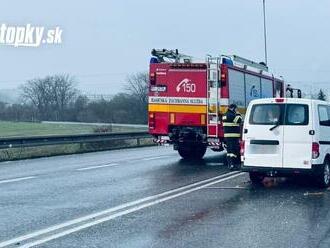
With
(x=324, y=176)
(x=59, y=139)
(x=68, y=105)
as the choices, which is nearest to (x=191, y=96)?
(x=324, y=176)

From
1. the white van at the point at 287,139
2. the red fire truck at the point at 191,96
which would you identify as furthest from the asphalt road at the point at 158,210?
the red fire truck at the point at 191,96

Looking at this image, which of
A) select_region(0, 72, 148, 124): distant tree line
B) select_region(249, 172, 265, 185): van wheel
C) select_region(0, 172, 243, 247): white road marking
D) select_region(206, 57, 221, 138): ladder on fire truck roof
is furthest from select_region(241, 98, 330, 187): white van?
select_region(0, 72, 148, 124): distant tree line

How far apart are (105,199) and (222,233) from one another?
3299 millimetres

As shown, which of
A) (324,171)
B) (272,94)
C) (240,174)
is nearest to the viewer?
(324,171)

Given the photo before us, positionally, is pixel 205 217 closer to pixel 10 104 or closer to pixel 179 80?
pixel 179 80

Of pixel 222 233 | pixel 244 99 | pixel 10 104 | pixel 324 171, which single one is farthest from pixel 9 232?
pixel 10 104

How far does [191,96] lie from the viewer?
17016 mm

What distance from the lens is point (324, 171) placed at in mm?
11086

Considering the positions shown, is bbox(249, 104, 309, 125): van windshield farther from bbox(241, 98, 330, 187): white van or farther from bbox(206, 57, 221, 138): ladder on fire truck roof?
bbox(206, 57, 221, 138): ladder on fire truck roof

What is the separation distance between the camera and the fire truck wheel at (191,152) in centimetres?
1881

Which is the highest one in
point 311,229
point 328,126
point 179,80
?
point 179,80

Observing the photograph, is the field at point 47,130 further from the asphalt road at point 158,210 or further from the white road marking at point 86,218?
the white road marking at point 86,218

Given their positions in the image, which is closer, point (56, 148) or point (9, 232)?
point (9, 232)

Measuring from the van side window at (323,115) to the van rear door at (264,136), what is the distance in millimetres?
778
